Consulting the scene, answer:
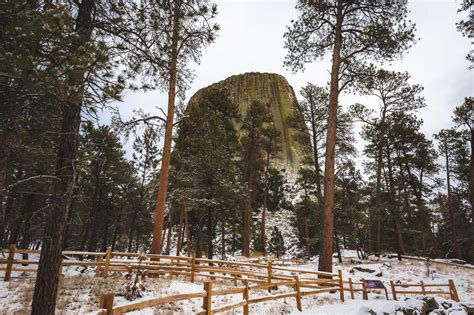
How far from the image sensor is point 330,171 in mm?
10227

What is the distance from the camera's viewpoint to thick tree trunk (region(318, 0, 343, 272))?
9.72 m

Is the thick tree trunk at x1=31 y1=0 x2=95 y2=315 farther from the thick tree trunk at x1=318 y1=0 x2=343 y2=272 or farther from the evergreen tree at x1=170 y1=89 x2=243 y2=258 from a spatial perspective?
the evergreen tree at x1=170 y1=89 x2=243 y2=258

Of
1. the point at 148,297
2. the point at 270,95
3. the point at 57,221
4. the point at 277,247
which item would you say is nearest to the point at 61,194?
the point at 57,221

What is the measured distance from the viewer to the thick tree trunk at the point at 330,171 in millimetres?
9719

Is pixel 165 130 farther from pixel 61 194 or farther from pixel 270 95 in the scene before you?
pixel 270 95

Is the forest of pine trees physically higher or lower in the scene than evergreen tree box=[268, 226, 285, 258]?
higher

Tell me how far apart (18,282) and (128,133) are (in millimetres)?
5210

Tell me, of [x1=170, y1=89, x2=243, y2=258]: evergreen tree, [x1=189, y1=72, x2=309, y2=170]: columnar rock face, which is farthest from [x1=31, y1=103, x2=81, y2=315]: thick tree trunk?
[x1=189, y1=72, x2=309, y2=170]: columnar rock face

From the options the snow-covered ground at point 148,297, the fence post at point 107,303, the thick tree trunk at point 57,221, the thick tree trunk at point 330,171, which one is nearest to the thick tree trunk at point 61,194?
the thick tree trunk at point 57,221

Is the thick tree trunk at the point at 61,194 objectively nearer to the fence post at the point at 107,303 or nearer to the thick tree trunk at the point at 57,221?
the thick tree trunk at the point at 57,221

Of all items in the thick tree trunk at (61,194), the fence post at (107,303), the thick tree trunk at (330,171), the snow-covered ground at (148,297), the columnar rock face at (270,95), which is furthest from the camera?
the columnar rock face at (270,95)

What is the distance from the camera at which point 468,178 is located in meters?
23.0

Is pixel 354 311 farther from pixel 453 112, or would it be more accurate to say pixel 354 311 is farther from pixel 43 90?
pixel 453 112

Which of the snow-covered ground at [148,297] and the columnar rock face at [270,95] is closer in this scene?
the snow-covered ground at [148,297]
